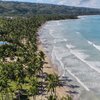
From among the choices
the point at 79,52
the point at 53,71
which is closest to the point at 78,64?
the point at 53,71

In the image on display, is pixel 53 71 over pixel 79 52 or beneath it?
over

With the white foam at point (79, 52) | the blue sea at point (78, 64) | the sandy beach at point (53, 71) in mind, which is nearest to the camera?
the sandy beach at point (53, 71)

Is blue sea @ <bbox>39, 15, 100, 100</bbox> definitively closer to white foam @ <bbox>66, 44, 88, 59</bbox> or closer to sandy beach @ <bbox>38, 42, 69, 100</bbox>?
white foam @ <bbox>66, 44, 88, 59</bbox>

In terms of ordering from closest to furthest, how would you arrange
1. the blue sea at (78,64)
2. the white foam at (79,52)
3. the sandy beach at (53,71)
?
the sandy beach at (53,71) → the blue sea at (78,64) → the white foam at (79,52)

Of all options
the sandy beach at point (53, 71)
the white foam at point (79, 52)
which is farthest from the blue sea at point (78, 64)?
the sandy beach at point (53, 71)

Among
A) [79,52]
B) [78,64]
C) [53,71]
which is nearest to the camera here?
[53,71]

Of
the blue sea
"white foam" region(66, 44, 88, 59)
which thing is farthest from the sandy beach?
"white foam" region(66, 44, 88, 59)

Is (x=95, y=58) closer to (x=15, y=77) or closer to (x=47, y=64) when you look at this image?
(x=47, y=64)

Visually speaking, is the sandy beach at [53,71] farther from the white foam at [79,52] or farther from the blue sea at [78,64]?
the white foam at [79,52]

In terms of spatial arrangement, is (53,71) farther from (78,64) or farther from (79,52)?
(79,52)

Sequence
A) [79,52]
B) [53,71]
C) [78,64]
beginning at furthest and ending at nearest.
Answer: [79,52], [78,64], [53,71]

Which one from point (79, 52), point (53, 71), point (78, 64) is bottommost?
point (79, 52)
